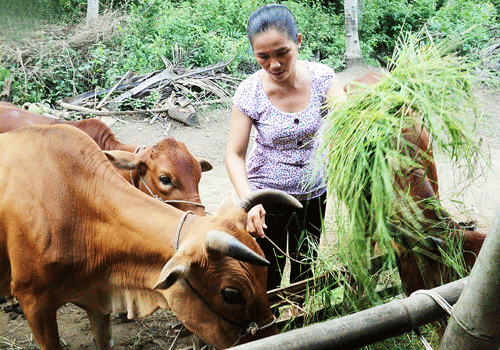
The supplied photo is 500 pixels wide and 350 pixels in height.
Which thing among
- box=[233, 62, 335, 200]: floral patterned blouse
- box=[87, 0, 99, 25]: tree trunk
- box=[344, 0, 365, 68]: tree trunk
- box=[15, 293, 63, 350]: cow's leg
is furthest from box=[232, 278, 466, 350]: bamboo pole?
box=[87, 0, 99, 25]: tree trunk

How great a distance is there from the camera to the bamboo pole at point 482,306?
1.32 metres

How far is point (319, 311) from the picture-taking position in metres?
2.62

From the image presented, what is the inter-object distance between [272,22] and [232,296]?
5.45 feet

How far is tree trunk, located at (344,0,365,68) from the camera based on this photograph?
1278cm

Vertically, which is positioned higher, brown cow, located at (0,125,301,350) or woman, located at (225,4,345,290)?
woman, located at (225,4,345,290)

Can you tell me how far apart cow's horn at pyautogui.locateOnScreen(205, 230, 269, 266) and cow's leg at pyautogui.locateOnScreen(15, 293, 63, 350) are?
53.8 inches

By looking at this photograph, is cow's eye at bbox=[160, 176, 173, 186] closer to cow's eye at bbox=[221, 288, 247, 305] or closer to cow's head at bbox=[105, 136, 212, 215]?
cow's head at bbox=[105, 136, 212, 215]

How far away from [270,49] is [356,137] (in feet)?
3.98

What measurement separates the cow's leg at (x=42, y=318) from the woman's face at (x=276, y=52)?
2.06 meters

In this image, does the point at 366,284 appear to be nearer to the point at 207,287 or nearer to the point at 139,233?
the point at 207,287

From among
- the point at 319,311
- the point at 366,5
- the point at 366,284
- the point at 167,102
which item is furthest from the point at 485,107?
the point at 366,5

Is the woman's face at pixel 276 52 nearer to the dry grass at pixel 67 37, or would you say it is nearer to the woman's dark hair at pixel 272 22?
the woman's dark hair at pixel 272 22

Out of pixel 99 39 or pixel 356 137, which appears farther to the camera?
pixel 99 39

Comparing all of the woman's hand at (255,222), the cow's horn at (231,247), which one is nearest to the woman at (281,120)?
the woman's hand at (255,222)
